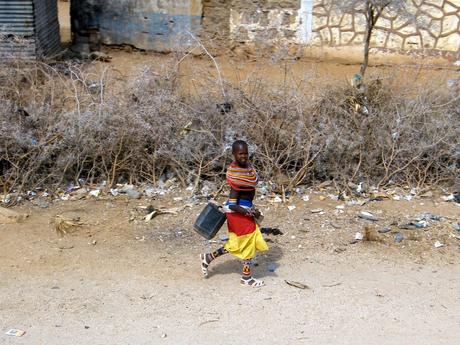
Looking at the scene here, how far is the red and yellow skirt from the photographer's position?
14.5ft

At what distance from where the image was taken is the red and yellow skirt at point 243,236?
4.43 m

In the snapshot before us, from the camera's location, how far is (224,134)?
6328 millimetres

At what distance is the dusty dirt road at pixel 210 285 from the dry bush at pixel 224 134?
53 cm

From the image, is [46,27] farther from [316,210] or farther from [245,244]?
[245,244]

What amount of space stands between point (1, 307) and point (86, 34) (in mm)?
8925

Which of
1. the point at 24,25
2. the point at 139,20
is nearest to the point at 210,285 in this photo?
the point at 24,25

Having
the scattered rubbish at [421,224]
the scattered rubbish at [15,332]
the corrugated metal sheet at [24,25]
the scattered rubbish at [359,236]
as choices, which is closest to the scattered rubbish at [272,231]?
the scattered rubbish at [359,236]

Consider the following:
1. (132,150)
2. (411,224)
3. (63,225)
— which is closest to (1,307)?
(63,225)

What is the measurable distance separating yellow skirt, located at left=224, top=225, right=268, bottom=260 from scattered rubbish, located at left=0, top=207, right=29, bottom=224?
2195 millimetres

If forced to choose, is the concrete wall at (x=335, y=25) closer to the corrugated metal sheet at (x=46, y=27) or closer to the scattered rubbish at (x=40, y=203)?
the corrugated metal sheet at (x=46, y=27)

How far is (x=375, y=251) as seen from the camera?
5.12m

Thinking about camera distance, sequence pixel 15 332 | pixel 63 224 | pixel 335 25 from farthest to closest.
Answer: pixel 335 25
pixel 63 224
pixel 15 332

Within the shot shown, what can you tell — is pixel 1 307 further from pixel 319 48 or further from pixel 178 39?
pixel 319 48

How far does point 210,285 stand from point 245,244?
1.39 ft
